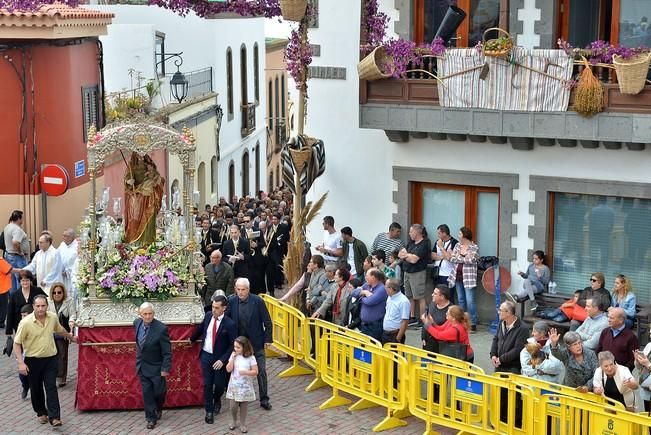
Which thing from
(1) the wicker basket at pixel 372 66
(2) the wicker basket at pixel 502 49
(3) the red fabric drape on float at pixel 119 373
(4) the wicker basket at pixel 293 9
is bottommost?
(3) the red fabric drape on float at pixel 119 373

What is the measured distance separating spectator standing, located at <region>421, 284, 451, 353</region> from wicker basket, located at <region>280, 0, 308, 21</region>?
575 cm

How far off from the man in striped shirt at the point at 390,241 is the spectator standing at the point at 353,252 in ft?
0.75

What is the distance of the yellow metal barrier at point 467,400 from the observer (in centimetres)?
1498

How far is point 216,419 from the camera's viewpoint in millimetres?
16891

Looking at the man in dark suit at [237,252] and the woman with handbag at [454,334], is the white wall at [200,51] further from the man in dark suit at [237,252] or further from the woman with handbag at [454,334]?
the woman with handbag at [454,334]

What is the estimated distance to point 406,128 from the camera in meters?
20.8

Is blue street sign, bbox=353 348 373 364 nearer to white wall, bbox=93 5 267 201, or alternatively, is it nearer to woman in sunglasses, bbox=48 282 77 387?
woman in sunglasses, bbox=48 282 77 387

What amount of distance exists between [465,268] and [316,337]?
3443 millimetres

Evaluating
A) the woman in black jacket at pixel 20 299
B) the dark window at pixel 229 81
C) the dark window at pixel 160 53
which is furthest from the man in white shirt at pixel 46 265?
the dark window at pixel 229 81

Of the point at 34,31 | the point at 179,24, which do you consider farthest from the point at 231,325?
the point at 179,24

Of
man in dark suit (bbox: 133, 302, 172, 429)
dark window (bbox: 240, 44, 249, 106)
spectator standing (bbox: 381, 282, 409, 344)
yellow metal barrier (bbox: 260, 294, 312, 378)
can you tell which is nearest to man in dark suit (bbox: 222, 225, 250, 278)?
yellow metal barrier (bbox: 260, 294, 312, 378)

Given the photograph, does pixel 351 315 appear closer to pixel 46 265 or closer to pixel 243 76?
pixel 46 265

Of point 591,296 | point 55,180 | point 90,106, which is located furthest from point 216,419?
point 90,106

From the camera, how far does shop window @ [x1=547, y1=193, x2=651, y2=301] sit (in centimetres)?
1984
